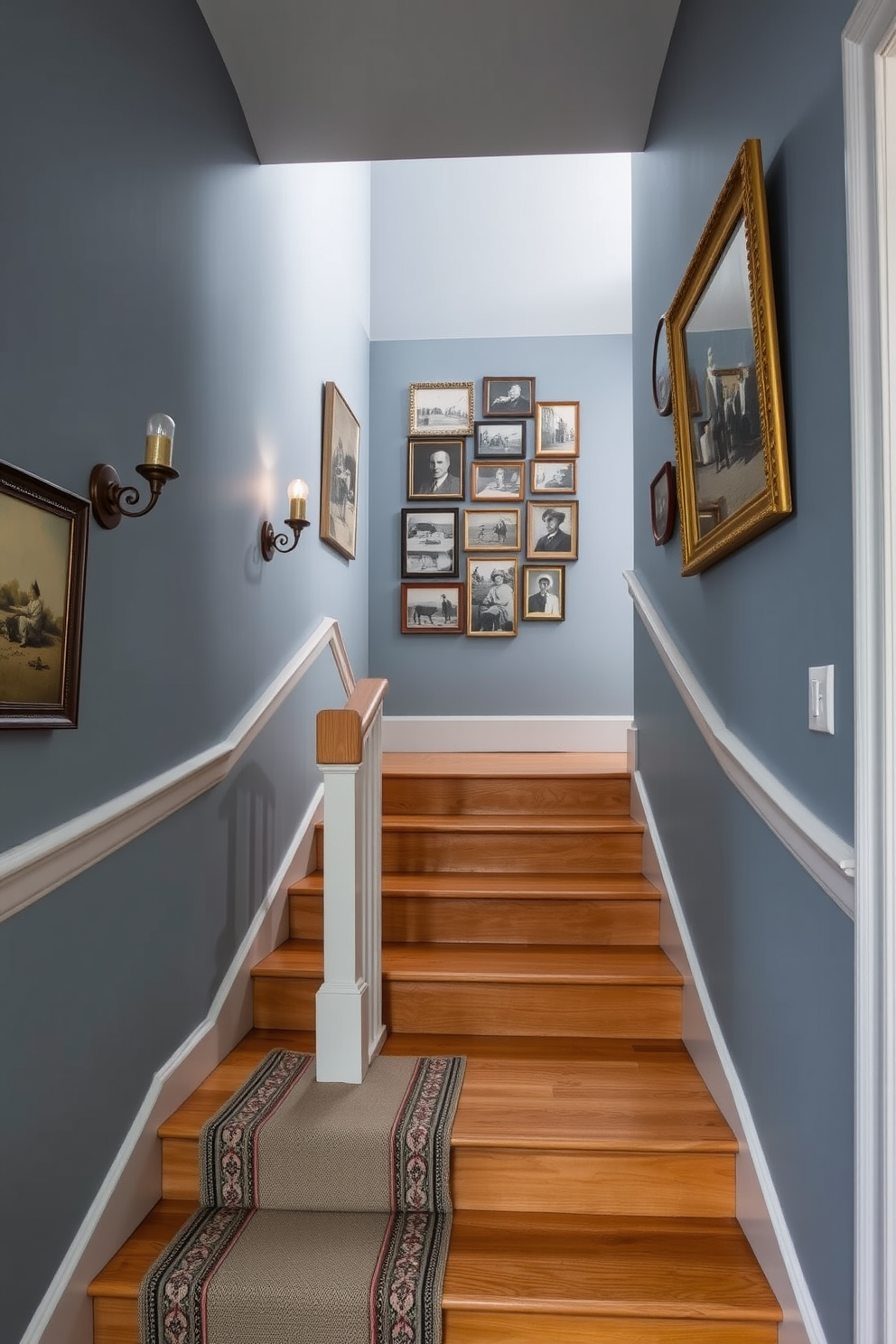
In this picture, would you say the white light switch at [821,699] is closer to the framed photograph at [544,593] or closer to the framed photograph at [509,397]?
the framed photograph at [544,593]

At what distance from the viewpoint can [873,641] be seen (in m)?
1.20

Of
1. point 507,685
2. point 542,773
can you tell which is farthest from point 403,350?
point 542,773

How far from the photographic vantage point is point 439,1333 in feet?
5.48

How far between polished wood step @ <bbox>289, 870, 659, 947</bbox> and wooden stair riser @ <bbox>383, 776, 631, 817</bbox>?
56 cm

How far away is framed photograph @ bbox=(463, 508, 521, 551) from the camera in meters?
4.90

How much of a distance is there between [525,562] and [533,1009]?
2.81 metres

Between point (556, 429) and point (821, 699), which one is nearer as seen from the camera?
point (821, 699)

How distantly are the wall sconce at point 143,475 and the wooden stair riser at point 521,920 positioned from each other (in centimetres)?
157

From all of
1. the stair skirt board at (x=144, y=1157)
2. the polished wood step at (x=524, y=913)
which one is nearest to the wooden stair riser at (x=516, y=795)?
the polished wood step at (x=524, y=913)

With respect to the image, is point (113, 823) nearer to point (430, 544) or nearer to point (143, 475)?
point (143, 475)

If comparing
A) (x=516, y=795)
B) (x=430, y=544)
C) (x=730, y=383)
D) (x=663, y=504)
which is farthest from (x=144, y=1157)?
(x=430, y=544)

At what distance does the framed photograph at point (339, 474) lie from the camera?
373 cm

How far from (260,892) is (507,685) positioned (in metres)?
2.35

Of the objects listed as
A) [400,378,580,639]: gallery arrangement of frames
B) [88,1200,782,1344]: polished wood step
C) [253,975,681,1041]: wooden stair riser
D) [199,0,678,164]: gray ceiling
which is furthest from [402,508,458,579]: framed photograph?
[88,1200,782,1344]: polished wood step
